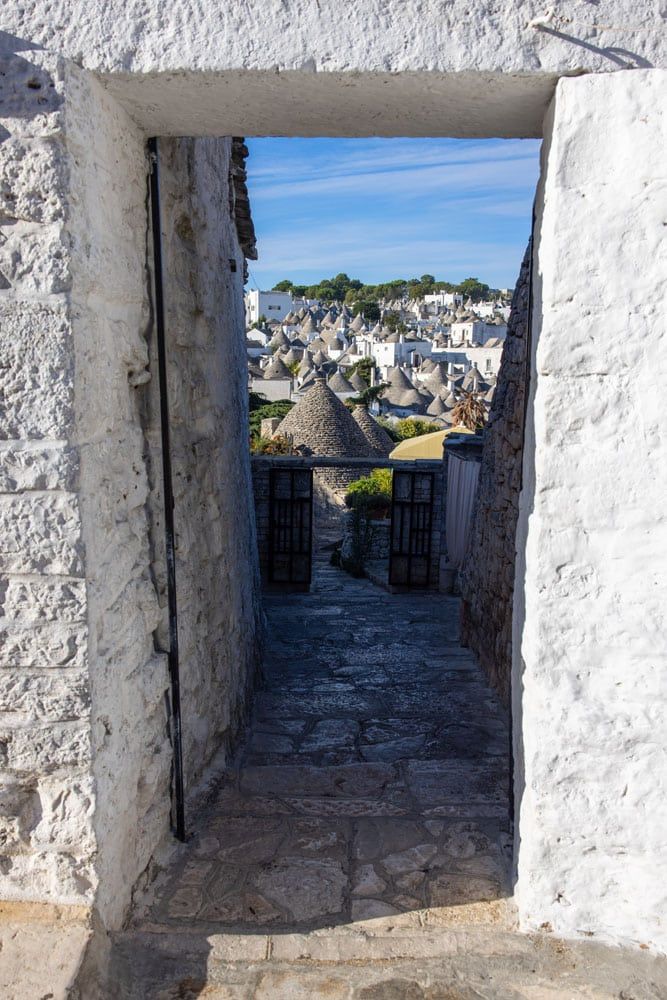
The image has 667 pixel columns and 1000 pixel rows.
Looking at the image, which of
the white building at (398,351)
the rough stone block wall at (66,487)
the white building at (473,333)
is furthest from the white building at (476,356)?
the rough stone block wall at (66,487)

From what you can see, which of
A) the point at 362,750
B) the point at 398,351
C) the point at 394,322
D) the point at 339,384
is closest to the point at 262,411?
the point at 339,384

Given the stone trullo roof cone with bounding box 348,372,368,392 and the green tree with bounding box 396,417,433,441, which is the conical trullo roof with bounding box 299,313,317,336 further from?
the green tree with bounding box 396,417,433,441

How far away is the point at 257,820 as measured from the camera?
3291mm

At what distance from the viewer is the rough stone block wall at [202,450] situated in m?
3.16

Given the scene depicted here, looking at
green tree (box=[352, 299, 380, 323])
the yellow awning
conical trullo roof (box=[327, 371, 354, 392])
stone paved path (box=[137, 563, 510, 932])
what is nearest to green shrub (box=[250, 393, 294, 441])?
conical trullo roof (box=[327, 371, 354, 392])

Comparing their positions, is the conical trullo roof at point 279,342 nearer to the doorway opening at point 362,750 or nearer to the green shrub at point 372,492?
the green shrub at point 372,492

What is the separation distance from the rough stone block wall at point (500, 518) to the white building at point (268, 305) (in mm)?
96106

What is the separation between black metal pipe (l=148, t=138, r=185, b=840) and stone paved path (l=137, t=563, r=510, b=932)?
0.89ft

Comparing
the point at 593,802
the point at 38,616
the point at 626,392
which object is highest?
the point at 626,392

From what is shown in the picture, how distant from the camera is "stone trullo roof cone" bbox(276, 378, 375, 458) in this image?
21.4 m

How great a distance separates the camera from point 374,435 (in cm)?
2442

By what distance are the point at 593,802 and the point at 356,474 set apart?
18715mm

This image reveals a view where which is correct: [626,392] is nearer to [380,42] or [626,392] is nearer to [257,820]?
[380,42]

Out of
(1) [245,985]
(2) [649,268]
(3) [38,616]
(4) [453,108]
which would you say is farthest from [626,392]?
(1) [245,985]
